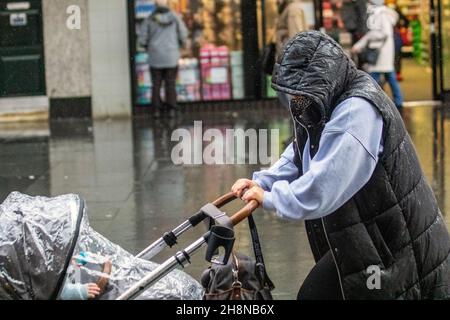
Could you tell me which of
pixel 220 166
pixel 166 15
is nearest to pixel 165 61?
pixel 166 15

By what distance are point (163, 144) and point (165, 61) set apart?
2.65 m

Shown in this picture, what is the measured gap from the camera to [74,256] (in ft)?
14.4

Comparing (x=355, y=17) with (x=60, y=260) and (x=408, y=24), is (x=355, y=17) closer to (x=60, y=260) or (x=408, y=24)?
(x=408, y=24)

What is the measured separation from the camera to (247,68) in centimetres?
1562

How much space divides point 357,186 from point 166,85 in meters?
11.4

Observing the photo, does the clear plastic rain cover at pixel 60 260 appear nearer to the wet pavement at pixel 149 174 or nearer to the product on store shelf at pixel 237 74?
the wet pavement at pixel 149 174

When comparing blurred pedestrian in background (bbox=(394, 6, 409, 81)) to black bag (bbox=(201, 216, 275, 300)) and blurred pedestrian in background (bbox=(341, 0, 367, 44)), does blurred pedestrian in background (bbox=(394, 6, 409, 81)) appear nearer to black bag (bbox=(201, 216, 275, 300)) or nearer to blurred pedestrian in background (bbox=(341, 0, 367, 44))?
blurred pedestrian in background (bbox=(341, 0, 367, 44))

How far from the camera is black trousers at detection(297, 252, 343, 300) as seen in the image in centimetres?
424

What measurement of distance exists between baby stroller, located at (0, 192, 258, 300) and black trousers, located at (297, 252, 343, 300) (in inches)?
18.9

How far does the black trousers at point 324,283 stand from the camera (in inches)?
167

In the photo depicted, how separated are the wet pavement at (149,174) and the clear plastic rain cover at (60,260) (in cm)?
196

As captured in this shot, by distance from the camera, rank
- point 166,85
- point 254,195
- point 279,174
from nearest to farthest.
A: point 254,195 < point 279,174 < point 166,85

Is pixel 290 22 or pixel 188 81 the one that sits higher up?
pixel 290 22

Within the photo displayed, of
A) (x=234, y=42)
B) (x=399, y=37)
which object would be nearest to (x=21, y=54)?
(x=234, y=42)
